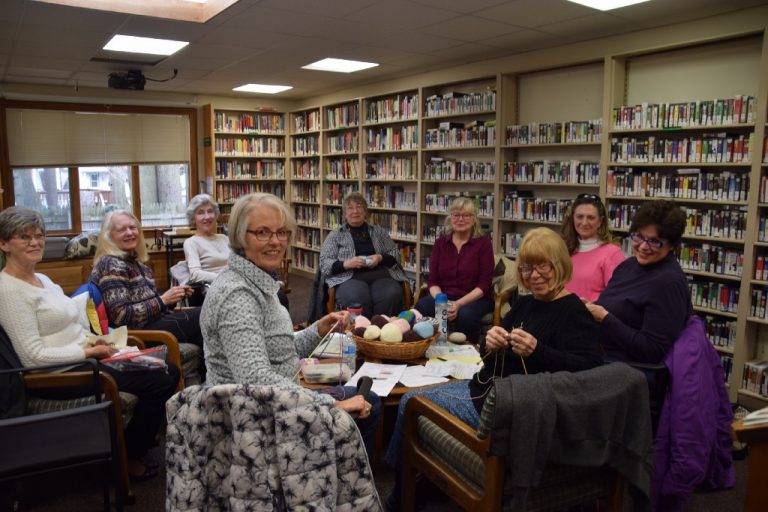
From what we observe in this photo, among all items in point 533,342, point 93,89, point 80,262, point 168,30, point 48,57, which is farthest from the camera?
point 93,89

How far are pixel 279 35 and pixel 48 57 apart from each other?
8.02ft

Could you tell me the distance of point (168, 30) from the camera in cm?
434

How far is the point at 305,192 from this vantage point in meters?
8.33

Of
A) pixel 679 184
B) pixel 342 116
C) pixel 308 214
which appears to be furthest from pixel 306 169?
pixel 679 184

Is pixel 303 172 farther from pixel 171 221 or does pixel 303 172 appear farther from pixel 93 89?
pixel 93 89

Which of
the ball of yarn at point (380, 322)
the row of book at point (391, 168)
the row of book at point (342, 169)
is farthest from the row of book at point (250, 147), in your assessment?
the ball of yarn at point (380, 322)

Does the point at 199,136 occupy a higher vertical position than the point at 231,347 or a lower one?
higher

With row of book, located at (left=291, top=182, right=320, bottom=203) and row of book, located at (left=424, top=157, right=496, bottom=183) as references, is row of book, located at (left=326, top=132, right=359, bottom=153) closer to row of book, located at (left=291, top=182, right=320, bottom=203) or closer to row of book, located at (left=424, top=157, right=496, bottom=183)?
row of book, located at (left=291, top=182, right=320, bottom=203)

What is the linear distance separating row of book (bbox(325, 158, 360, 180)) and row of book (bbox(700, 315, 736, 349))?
14.3 feet

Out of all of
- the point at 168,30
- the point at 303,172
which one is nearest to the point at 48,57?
the point at 168,30

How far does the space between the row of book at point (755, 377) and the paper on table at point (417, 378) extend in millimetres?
2366

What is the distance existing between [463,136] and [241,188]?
155 inches

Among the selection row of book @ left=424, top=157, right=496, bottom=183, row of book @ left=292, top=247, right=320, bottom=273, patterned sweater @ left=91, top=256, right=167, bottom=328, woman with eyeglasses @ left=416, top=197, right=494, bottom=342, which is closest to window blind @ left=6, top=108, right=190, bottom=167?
row of book @ left=292, top=247, right=320, bottom=273

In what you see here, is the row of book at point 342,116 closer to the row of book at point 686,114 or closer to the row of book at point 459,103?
the row of book at point 459,103
